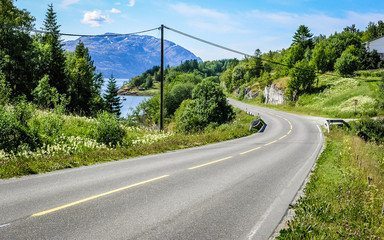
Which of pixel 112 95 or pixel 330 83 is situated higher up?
pixel 330 83

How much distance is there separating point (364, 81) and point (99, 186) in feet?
219

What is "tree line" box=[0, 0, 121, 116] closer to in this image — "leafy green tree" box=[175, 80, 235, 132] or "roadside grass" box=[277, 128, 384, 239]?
"leafy green tree" box=[175, 80, 235, 132]

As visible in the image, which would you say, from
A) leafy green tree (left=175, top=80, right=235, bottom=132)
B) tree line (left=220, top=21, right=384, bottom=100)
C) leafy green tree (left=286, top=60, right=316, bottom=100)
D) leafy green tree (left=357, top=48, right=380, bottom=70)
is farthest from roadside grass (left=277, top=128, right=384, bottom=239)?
leafy green tree (left=357, top=48, right=380, bottom=70)

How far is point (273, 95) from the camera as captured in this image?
72.8m

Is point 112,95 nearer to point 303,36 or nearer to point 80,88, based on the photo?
point 80,88

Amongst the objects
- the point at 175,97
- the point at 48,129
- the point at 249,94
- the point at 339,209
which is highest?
the point at 249,94

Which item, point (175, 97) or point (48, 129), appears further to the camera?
point (175, 97)

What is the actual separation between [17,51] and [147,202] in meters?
38.0

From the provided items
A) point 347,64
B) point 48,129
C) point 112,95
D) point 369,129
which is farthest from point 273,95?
point 48,129

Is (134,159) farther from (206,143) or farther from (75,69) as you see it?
(75,69)

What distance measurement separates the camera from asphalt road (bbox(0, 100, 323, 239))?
5.00 m

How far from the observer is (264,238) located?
5160 millimetres

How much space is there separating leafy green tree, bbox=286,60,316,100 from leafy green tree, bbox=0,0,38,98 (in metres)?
54.1

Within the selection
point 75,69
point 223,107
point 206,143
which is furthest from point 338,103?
point 75,69
